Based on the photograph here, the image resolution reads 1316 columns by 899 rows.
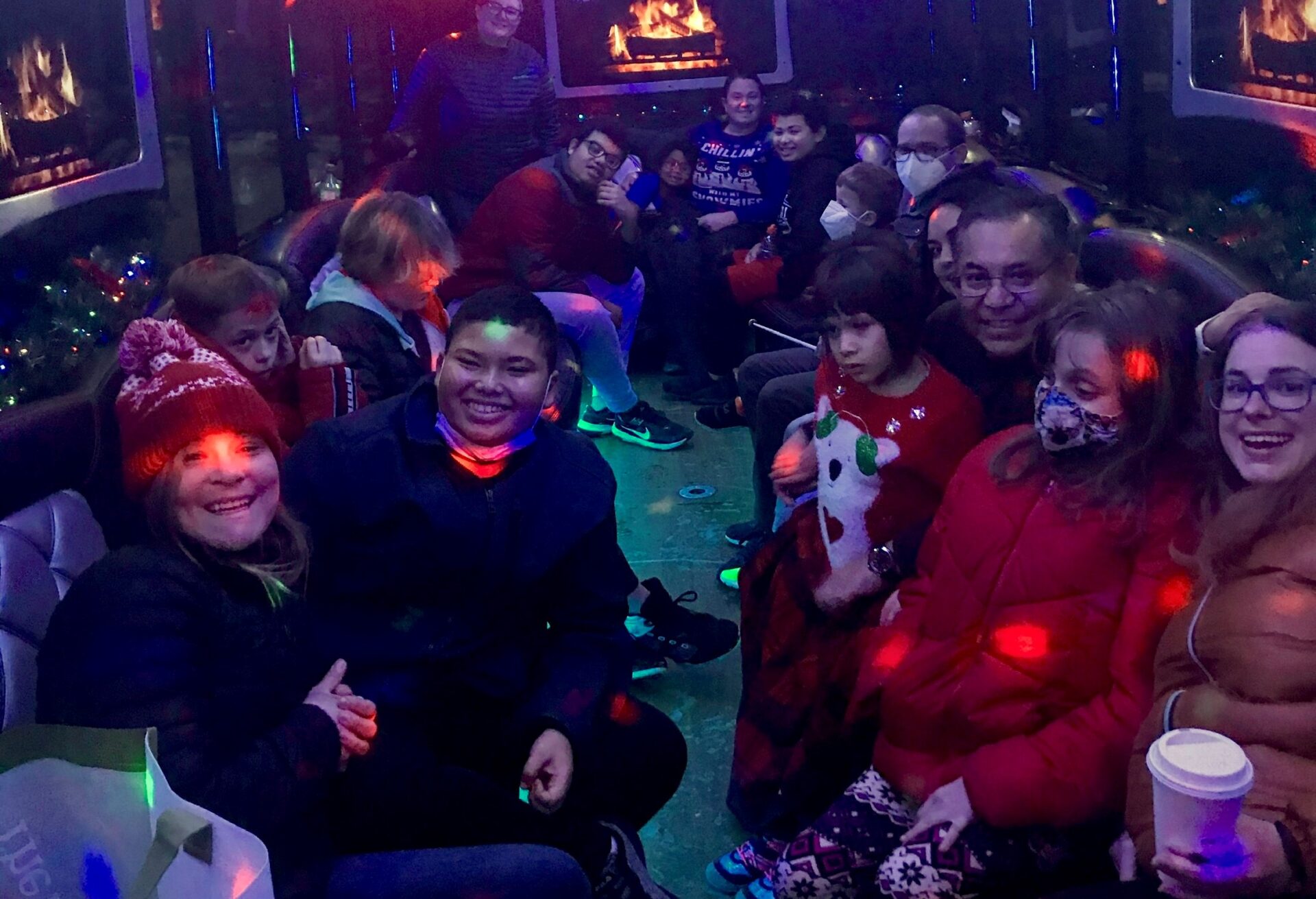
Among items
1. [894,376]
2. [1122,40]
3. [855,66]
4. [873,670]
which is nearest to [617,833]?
[873,670]

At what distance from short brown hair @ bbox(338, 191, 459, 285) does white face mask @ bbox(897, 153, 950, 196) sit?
1.35 m

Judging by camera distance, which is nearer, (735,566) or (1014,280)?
(1014,280)

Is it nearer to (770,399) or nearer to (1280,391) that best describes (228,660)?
(1280,391)

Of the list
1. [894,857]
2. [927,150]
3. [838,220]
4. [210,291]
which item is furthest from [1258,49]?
[210,291]

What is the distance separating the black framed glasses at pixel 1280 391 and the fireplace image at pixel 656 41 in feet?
16.6

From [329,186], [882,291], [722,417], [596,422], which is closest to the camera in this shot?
[882,291]

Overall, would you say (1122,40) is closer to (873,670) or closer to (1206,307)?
(1206,307)

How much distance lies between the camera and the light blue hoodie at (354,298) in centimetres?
260

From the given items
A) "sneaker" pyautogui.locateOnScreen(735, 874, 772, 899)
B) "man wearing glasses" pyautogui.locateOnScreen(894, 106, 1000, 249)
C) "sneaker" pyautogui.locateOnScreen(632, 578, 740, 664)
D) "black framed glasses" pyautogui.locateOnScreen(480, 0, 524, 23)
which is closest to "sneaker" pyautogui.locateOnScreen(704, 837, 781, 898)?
"sneaker" pyautogui.locateOnScreen(735, 874, 772, 899)

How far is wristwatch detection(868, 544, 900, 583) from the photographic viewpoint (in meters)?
1.95

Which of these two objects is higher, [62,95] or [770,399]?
[62,95]

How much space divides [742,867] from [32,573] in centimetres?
119

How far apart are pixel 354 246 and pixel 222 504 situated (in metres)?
1.21

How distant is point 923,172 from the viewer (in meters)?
3.27
